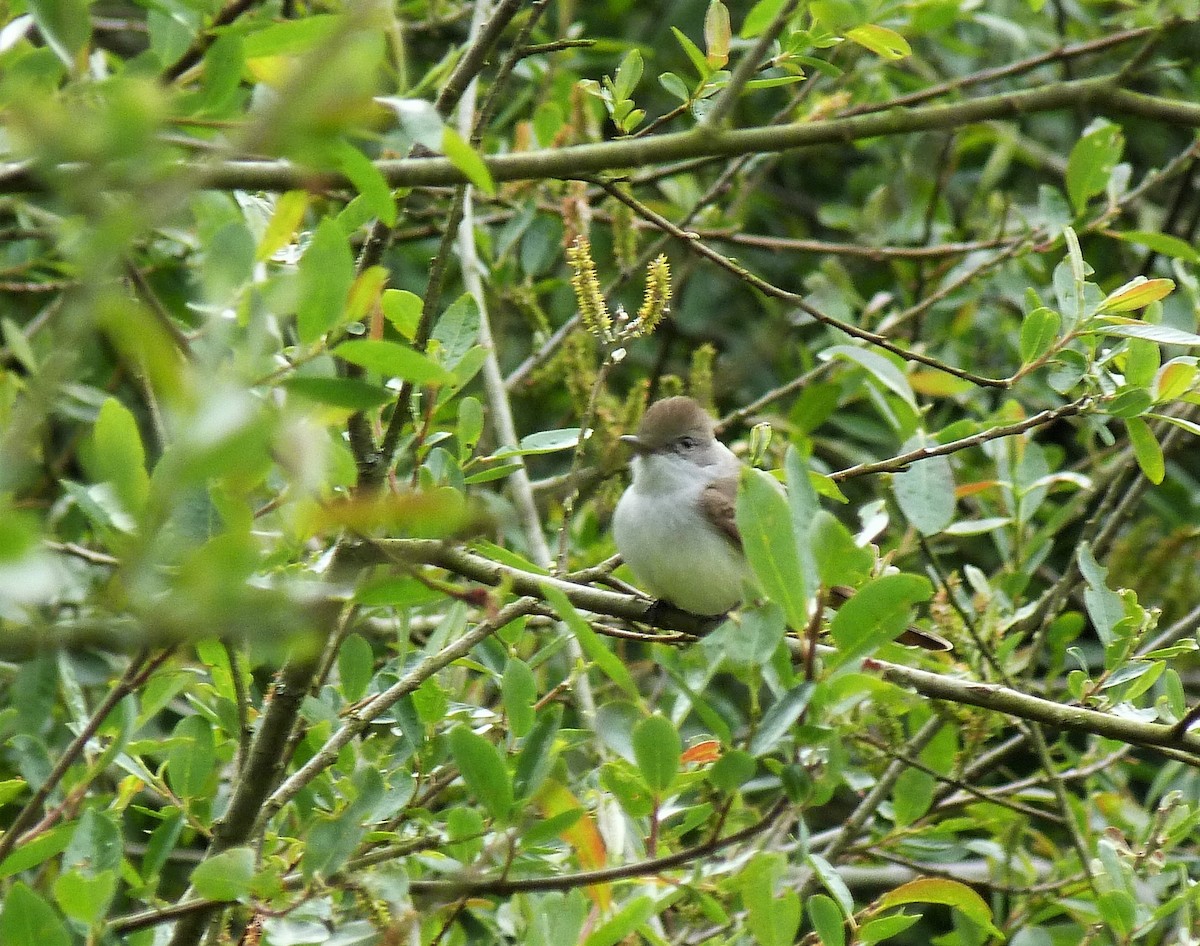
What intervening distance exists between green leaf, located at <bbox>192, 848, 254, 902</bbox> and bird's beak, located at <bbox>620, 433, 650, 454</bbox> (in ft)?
7.33

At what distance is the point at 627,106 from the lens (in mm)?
2961

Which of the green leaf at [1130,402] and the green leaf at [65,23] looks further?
the green leaf at [1130,402]

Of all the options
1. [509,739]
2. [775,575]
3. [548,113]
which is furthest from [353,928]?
[548,113]

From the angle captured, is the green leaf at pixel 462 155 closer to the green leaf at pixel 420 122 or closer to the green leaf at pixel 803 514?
the green leaf at pixel 420 122

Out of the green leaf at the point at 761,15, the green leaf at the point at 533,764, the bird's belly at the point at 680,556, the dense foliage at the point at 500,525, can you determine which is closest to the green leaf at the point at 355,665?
the dense foliage at the point at 500,525

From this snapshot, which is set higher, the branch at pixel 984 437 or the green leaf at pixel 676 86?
the green leaf at pixel 676 86

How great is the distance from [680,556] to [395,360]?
8.11ft

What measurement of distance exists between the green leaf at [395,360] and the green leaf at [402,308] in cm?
80

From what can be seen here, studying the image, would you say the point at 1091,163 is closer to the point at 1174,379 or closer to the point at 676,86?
the point at 1174,379

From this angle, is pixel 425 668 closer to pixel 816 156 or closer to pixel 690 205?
pixel 690 205

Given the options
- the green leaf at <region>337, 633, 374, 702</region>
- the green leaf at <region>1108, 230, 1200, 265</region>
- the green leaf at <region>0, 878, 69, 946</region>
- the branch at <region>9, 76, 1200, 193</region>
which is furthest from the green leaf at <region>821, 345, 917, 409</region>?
the green leaf at <region>0, 878, 69, 946</region>

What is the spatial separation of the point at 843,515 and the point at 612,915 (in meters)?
4.15

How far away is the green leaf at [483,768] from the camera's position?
2156mm

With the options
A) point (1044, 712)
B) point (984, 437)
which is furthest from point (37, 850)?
point (984, 437)
